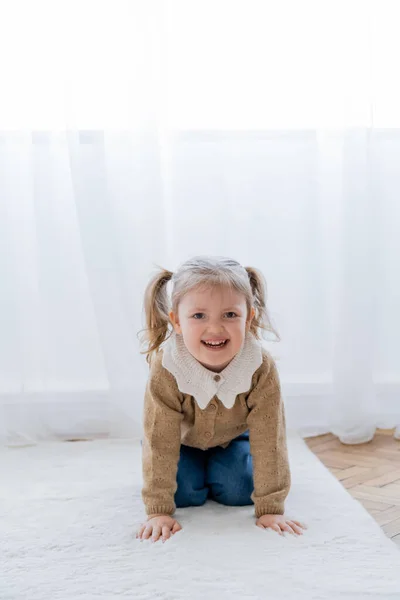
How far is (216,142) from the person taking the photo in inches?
75.0

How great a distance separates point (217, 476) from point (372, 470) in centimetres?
41

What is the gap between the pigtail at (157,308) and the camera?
1.38m

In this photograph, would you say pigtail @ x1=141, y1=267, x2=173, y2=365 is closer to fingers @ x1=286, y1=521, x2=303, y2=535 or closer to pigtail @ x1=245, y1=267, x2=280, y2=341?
pigtail @ x1=245, y1=267, x2=280, y2=341

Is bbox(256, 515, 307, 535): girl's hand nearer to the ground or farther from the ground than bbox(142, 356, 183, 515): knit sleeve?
nearer to the ground

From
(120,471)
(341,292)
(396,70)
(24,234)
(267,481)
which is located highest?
(396,70)

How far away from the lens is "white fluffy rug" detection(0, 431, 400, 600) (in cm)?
102

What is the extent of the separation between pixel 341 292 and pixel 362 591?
991 millimetres

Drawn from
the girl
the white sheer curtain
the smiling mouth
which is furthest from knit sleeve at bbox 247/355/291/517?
the white sheer curtain

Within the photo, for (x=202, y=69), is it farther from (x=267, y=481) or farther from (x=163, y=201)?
(x=267, y=481)

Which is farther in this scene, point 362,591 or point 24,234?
point 24,234

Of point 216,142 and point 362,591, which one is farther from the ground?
point 216,142

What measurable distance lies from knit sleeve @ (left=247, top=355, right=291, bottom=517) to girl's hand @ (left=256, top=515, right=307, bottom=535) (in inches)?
0.7

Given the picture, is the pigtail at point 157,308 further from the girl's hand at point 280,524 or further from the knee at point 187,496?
the girl's hand at point 280,524

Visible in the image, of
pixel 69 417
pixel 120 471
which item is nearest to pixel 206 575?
pixel 120 471
